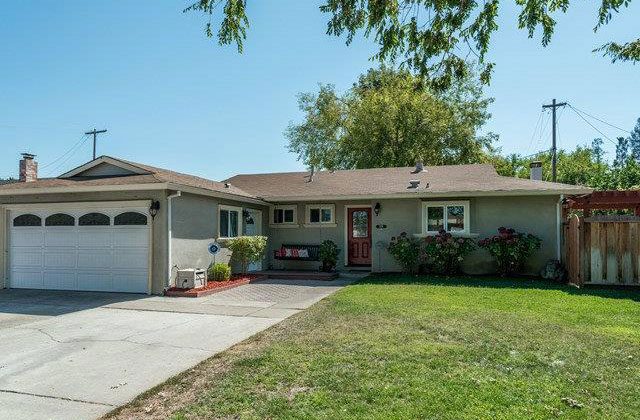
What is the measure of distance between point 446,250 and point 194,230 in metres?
7.38

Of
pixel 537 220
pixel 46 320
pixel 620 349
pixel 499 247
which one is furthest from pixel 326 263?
pixel 620 349

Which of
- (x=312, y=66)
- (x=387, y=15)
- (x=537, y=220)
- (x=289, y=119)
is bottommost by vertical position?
(x=537, y=220)

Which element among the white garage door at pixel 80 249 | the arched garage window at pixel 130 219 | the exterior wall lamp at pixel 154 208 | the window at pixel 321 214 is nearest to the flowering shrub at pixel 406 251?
the window at pixel 321 214

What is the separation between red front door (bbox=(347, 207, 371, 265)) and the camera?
50.7 ft

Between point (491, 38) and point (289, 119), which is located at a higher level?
point (289, 119)

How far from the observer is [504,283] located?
11516 millimetres

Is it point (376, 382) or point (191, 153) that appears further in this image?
point (191, 153)

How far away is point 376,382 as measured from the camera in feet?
13.6

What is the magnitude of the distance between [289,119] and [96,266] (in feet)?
88.6

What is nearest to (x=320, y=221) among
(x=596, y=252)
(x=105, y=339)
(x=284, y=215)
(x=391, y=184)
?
(x=284, y=215)

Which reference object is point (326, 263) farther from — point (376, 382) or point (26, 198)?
point (376, 382)

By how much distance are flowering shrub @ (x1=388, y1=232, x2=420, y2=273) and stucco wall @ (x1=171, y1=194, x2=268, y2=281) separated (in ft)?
17.6

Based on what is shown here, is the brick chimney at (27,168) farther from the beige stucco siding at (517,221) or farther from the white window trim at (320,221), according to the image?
the beige stucco siding at (517,221)

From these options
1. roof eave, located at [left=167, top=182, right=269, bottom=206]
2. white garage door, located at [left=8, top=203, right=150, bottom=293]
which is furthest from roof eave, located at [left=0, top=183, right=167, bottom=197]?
white garage door, located at [left=8, top=203, right=150, bottom=293]
